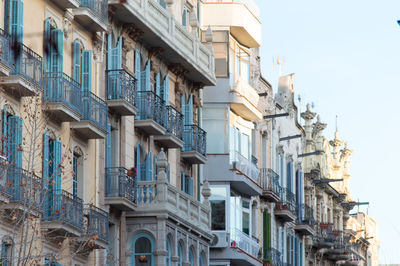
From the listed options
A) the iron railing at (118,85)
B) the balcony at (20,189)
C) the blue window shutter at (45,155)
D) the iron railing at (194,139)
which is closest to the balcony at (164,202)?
the iron railing at (118,85)

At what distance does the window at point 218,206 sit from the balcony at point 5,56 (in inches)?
915

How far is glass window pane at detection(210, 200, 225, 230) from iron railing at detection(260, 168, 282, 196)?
20.2 feet

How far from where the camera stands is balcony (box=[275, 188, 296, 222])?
6456 centimetres

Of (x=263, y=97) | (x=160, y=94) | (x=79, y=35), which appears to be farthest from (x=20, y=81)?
(x=263, y=97)

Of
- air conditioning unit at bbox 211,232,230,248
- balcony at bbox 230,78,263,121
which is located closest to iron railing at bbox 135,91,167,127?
air conditioning unit at bbox 211,232,230,248

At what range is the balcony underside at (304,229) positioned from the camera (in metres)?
69.7

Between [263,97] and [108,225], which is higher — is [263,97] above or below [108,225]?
above

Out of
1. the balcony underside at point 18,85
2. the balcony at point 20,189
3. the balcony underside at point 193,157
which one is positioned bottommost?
the balcony at point 20,189

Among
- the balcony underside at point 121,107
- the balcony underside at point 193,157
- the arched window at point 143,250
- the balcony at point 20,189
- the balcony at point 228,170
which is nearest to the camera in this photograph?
the balcony at point 20,189

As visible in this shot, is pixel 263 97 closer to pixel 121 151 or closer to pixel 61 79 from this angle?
pixel 121 151

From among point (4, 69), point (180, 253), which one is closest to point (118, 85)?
point (180, 253)

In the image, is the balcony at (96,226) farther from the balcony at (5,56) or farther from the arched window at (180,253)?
the balcony at (5,56)

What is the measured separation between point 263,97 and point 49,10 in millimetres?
27750

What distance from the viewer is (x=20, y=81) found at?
33.0 m
